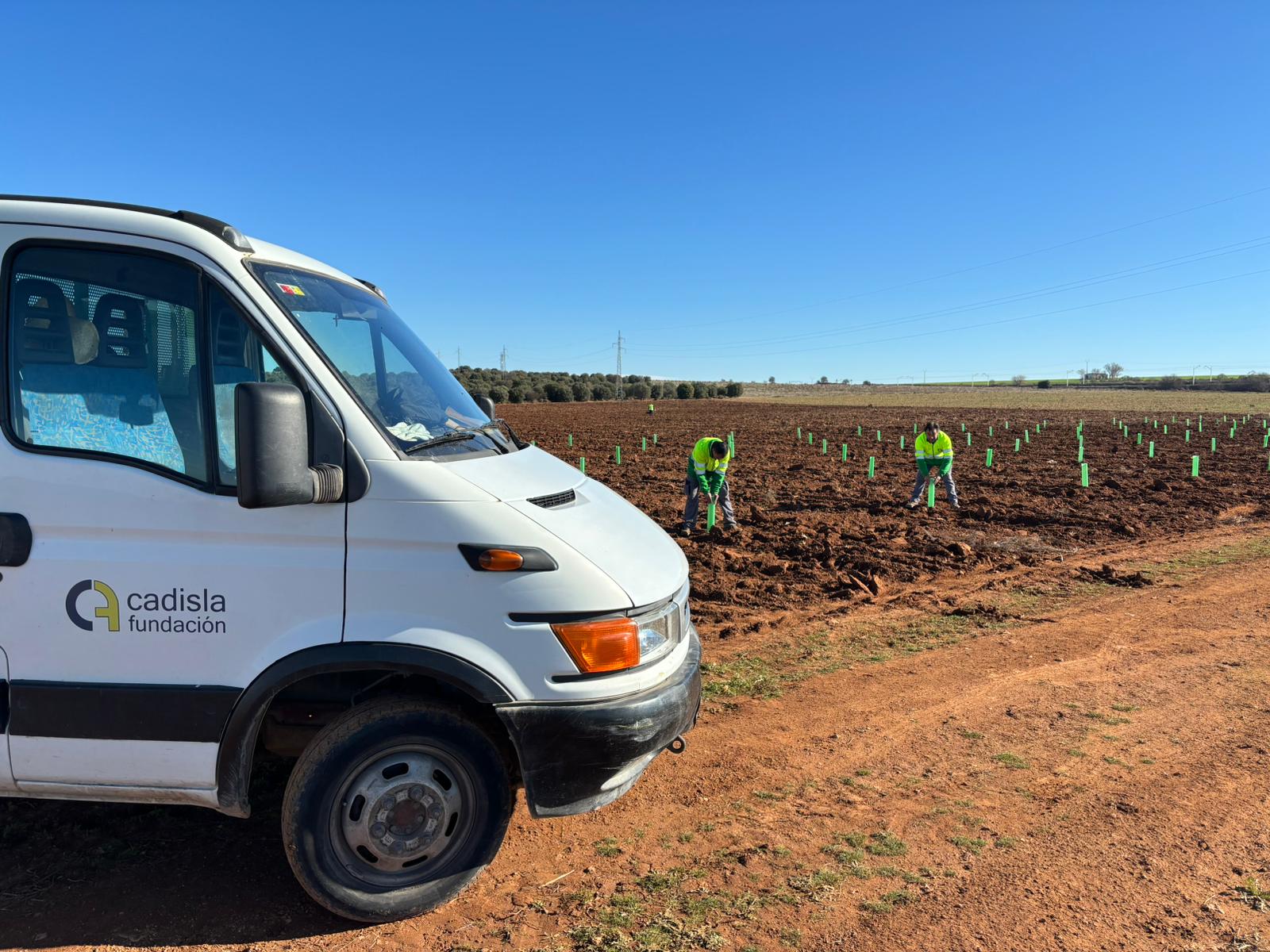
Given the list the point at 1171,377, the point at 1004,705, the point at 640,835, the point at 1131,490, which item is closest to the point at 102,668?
the point at 640,835

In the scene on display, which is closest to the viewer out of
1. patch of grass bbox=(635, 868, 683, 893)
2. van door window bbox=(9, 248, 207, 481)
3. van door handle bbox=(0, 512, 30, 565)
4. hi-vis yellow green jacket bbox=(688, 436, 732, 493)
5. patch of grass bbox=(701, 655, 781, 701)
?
van door handle bbox=(0, 512, 30, 565)

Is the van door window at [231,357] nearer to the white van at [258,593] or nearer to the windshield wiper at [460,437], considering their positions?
the white van at [258,593]

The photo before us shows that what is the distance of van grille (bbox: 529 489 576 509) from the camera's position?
117 inches

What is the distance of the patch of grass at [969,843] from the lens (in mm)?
3348

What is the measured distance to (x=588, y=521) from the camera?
122 inches

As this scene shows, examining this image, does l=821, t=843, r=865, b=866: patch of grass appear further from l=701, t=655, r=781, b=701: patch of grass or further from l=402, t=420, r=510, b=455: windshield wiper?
l=402, t=420, r=510, b=455: windshield wiper

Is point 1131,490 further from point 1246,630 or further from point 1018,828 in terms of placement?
point 1018,828

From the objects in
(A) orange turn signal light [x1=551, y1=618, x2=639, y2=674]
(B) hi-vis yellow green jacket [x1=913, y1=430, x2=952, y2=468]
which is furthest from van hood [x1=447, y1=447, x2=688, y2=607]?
(B) hi-vis yellow green jacket [x1=913, y1=430, x2=952, y2=468]

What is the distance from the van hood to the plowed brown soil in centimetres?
126

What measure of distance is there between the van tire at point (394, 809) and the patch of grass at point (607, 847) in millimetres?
633

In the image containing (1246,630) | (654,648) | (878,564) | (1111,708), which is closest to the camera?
(654,648)

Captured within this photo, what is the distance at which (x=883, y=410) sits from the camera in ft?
168

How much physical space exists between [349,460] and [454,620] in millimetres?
692

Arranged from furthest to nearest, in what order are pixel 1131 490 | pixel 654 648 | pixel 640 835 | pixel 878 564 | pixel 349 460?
pixel 1131 490
pixel 878 564
pixel 640 835
pixel 654 648
pixel 349 460
